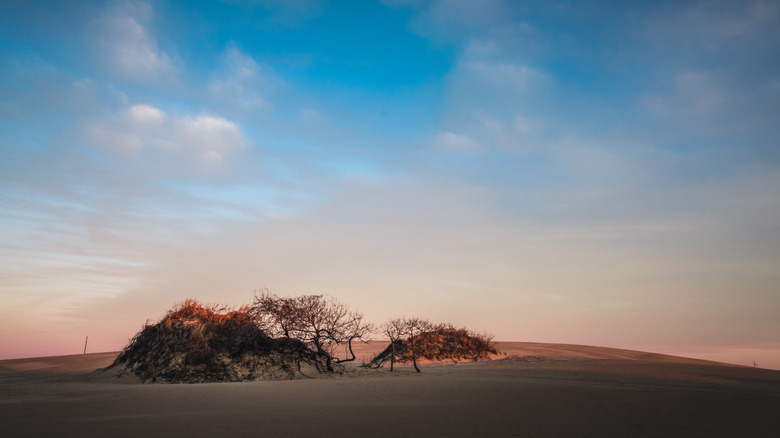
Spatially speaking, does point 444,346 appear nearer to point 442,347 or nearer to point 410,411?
point 442,347

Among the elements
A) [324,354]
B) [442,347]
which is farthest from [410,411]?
[442,347]

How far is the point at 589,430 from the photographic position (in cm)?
863

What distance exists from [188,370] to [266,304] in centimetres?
570

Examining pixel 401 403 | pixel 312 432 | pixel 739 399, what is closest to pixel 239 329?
pixel 401 403

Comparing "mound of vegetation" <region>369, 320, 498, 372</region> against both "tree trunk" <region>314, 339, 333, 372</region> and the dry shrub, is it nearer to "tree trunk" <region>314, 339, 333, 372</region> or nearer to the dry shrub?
the dry shrub

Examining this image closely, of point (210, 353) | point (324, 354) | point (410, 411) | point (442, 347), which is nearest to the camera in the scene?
point (410, 411)

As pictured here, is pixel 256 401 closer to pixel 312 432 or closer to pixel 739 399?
pixel 312 432

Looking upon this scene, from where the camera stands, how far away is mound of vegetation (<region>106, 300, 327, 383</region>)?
20469 mm

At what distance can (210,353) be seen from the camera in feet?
69.0

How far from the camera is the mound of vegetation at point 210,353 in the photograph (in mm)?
20469

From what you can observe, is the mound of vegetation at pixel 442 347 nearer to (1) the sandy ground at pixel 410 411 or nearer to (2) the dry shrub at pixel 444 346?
(2) the dry shrub at pixel 444 346

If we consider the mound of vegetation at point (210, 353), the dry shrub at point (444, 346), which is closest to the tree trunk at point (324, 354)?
the mound of vegetation at point (210, 353)

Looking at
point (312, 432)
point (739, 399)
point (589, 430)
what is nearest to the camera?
point (312, 432)

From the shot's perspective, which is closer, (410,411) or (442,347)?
(410,411)
